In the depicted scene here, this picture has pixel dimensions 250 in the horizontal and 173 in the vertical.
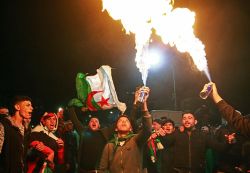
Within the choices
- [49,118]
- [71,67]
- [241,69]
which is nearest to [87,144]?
[49,118]

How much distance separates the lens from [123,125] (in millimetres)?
5938

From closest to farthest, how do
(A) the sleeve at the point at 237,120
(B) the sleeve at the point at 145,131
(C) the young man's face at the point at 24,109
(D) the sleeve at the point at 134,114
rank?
(A) the sleeve at the point at 237,120, (B) the sleeve at the point at 145,131, (C) the young man's face at the point at 24,109, (D) the sleeve at the point at 134,114

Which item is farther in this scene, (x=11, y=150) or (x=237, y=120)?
(x=11, y=150)

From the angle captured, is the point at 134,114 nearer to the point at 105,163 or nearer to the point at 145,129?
the point at 145,129

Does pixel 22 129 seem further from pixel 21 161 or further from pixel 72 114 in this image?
pixel 72 114

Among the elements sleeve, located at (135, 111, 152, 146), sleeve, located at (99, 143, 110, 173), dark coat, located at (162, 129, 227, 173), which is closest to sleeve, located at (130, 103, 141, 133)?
sleeve, located at (135, 111, 152, 146)

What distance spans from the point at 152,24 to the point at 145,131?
10.1 feet

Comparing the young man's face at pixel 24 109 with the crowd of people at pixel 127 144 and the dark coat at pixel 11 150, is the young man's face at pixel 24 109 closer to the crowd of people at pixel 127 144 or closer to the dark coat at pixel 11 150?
the crowd of people at pixel 127 144

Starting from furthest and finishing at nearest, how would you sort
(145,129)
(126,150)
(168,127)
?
(168,127)
(126,150)
(145,129)

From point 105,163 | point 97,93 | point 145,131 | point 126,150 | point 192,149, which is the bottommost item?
point 105,163

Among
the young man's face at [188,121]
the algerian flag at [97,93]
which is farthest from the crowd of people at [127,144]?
the algerian flag at [97,93]

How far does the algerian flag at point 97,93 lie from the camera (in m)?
10.7

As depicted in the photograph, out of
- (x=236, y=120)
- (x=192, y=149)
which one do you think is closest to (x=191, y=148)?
(x=192, y=149)

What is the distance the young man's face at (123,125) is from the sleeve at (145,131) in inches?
10.6
